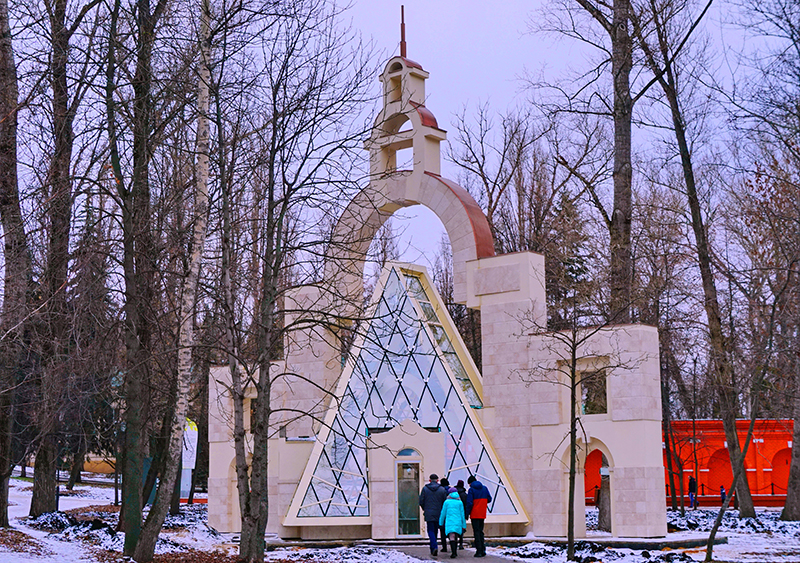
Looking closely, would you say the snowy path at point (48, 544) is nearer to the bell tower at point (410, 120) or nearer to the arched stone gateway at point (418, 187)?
the arched stone gateway at point (418, 187)

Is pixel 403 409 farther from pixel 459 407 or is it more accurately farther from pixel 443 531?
pixel 443 531

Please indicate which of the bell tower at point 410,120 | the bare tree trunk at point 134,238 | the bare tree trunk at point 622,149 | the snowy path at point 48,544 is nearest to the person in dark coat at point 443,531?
the bare tree trunk at point 134,238

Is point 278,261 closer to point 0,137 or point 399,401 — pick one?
point 0,137

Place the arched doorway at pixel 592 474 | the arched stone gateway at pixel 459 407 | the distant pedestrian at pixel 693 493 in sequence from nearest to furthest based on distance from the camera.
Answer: the arched stone gateway at pixel 459 407 → the distant pedestrian at pixel 693 493 → the arched doorway at pixel 592 474

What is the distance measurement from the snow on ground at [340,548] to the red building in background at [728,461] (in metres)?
11.5

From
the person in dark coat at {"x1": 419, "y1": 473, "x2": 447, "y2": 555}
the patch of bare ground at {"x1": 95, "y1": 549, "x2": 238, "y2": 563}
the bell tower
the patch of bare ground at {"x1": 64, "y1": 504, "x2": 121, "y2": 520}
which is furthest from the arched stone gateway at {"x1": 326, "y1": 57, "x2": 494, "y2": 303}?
the patch of bare ground at {"x1": 64, "y1": 504, "x2": 121, "y2": 520}

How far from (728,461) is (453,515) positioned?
23.5 metres

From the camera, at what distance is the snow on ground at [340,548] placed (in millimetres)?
14719

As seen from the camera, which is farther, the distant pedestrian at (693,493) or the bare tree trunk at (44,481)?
the distant pedestrian at (693,493)

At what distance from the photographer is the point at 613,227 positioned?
977 inches

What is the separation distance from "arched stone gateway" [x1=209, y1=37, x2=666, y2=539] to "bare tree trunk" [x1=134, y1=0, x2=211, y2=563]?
4769mm

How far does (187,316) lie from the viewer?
12.7m

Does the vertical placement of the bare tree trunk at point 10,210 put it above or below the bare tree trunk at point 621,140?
below

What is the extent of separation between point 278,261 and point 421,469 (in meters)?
7.74
